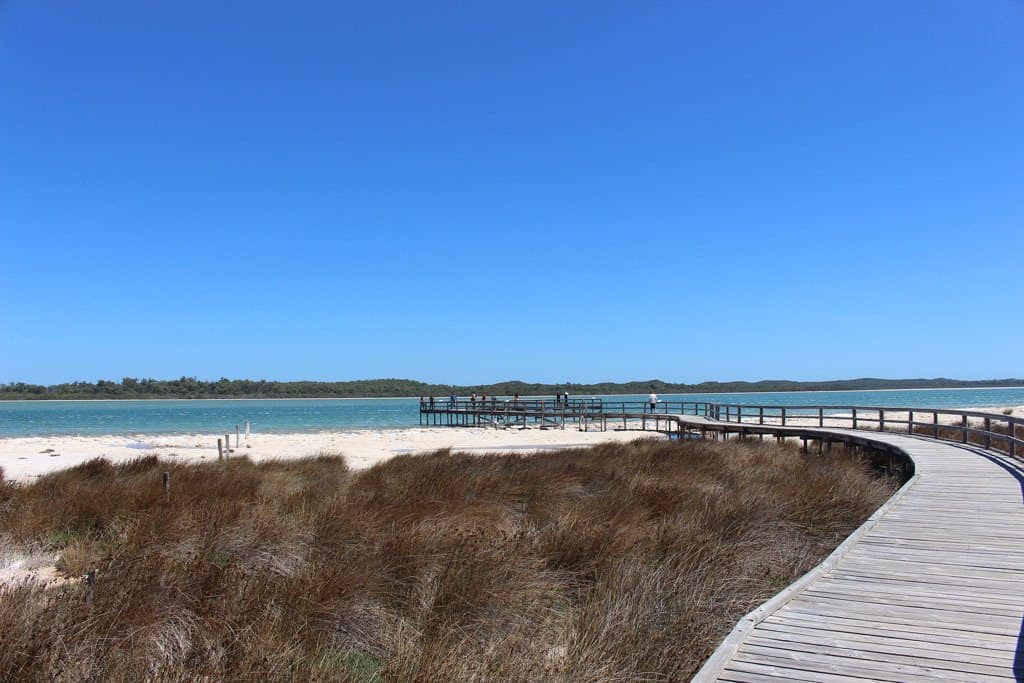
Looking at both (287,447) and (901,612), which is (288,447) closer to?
(287,447)

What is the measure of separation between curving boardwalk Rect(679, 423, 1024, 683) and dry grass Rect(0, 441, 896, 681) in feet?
1.91

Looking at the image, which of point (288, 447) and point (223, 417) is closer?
point (288, 447)

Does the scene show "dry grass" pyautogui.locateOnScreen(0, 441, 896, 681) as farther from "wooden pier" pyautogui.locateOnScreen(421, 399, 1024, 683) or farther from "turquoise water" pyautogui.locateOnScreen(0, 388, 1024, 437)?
"turquoise water" pyautogui.locateOnScreen(0, 388, 1024, 437)

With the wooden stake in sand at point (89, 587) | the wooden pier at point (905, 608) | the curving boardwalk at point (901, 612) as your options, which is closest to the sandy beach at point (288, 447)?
the wooden pier at point (905, 608)

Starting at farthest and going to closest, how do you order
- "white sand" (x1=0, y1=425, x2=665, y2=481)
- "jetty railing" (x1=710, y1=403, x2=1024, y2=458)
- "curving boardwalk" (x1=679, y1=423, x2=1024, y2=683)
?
1. "white sand" (x1=0, y1=425, x2=665, y2=481)
2. "jetty railing" (x1=710, y1=403, x2=1024, y2=458)
3. "curving boardwalk" (x1=679, y1=423, x2=1024, y2=683)

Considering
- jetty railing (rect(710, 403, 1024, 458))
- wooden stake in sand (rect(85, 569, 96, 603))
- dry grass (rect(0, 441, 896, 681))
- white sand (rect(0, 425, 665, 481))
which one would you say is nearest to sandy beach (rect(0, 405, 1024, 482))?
white sand (rect(0, 425, 665, 481))

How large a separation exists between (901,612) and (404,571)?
392 cm

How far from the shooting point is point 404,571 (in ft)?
21.5

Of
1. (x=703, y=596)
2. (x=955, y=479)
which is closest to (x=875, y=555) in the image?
(x=703, y=596)

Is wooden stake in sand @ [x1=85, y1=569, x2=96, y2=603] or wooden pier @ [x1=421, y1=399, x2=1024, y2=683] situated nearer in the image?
wooden pier @ [x1=421, y1=399, x2=1024, y2=683]

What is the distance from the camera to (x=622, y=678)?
464 cm

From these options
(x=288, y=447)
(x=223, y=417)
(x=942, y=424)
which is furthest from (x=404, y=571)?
(x=223, y=417)

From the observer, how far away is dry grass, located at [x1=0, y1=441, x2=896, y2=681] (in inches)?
182

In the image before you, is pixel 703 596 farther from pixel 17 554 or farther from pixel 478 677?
pixel 17 554
